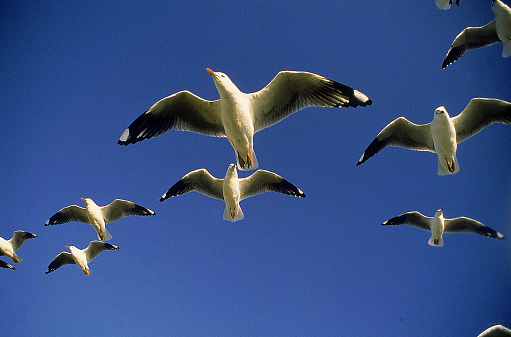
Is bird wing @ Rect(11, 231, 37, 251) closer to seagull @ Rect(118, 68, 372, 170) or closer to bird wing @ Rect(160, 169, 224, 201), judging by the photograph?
bird wing @ Rect(160, 169, 224, 201)

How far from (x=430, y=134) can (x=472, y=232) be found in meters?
1.92

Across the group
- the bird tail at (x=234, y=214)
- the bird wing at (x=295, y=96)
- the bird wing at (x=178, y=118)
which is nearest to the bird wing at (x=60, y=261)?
the bird tail at (x=234, y=214)

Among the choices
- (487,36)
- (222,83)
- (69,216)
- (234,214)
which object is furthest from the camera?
(69,216)

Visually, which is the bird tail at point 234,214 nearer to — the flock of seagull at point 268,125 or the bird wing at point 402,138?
the flock of seagull at point 268,125

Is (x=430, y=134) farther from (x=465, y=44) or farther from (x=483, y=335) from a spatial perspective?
(x=483, y=335)

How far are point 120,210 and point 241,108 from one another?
126 inches

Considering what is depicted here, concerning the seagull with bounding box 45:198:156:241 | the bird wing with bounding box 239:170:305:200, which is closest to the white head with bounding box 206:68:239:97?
the bird wing with bounding box 239:170:305:200

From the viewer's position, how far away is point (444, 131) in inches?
171

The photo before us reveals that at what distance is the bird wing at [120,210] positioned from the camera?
5.61 metres

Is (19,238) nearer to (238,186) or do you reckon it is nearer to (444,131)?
(238,186)

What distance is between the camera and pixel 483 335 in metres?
3.53

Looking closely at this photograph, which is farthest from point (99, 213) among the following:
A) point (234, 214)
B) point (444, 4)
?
point (444, 4)

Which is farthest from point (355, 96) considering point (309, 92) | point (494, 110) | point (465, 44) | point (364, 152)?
point (465, 44)

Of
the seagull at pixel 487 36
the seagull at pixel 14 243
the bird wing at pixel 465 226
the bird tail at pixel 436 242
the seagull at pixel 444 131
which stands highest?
the seagull at pixel 487 36
